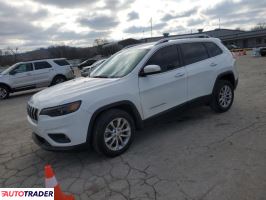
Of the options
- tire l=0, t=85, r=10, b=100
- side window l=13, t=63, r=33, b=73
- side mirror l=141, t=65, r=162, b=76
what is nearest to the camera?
side mirror l=141, t=65, r=162, b=76

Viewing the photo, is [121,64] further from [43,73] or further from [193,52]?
[43,73]

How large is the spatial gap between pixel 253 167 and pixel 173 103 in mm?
1934

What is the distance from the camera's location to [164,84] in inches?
196

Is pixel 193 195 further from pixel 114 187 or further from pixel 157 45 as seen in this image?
pixel 157 45

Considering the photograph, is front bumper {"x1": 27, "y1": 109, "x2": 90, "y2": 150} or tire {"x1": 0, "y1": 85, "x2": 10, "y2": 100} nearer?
front bumper {"x1": 27, "y1": 109, "x2": 90, "y2": 150}

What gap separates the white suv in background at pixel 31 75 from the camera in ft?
46.7

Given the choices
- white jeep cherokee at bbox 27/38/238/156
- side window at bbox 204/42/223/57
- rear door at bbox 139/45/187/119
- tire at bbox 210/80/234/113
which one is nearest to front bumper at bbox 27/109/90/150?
white jeep cherokee at bbox 27/38/238/156

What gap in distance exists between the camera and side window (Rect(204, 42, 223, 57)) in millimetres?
6145

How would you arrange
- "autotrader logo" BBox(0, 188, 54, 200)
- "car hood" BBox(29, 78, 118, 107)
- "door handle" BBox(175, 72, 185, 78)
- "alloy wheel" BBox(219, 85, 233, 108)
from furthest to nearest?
"alloy wheel" BBox(219, 85, 233, 108)
"door handle" BBox(175, 72, 185, 78)
"car hood" BBox(29, 78, 118, 107)
"autotrader logo" BBox(0, 188, 54, 200)

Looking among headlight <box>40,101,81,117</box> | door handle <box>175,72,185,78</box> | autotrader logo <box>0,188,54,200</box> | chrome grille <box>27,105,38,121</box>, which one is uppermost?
door handle <box>175,72,185,78</box>

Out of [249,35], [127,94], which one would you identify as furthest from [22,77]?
[249,35]

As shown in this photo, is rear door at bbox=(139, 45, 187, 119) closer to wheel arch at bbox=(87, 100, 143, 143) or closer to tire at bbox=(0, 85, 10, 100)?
wheel arch at bbox=(87, 100, 143, 143)

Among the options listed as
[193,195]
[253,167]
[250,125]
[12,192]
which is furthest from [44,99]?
[250,125]

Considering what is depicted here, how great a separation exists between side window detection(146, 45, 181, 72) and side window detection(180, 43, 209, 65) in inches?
9.8
